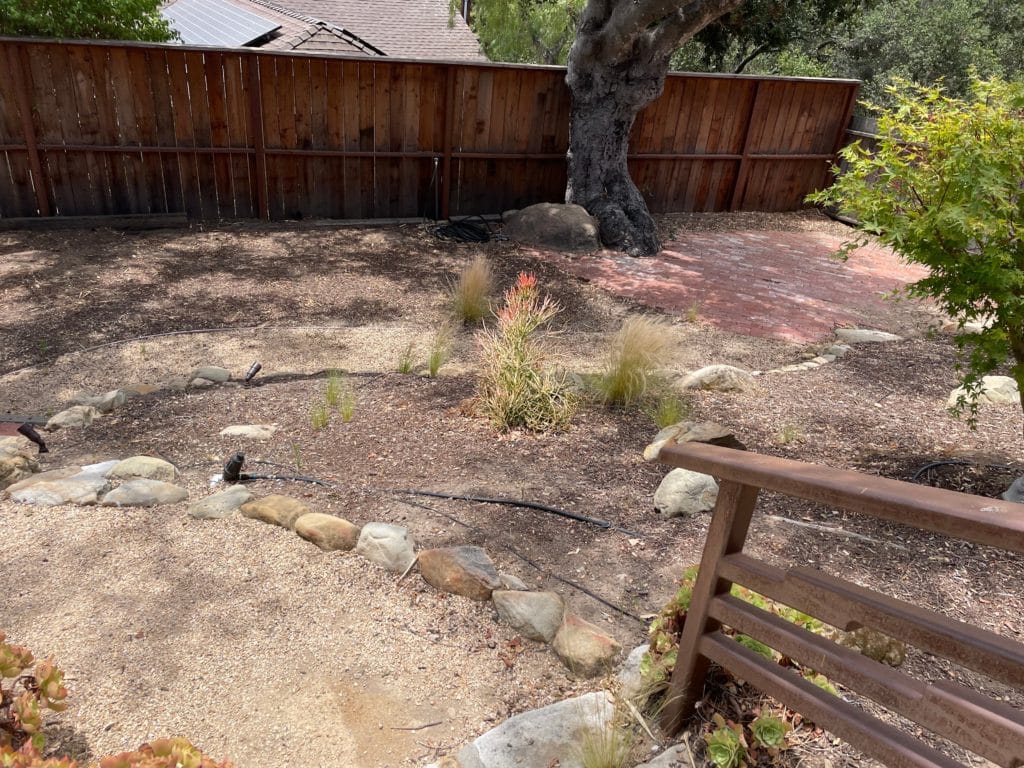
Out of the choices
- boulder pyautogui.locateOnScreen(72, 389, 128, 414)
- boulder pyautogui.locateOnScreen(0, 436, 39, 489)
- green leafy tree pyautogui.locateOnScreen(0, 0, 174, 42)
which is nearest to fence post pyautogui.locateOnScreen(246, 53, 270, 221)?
green leafy tree pyautogui.locateOnScreen(0, 0, 174, 42)

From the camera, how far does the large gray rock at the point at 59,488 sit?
3168 mm

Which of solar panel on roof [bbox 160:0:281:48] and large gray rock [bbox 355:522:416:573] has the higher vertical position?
solar panel on roof [bbox 160:0:281:48]

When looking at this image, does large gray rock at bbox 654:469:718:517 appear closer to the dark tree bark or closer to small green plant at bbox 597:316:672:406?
small green plant at bbox 597:316:672:406

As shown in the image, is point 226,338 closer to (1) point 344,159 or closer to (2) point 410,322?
(2) point 410,322

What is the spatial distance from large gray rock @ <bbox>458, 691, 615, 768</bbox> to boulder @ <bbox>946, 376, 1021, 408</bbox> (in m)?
3.32

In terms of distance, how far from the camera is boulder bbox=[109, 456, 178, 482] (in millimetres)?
3395

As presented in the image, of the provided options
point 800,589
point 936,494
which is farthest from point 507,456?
point 936,494

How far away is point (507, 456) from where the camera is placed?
3742 mm

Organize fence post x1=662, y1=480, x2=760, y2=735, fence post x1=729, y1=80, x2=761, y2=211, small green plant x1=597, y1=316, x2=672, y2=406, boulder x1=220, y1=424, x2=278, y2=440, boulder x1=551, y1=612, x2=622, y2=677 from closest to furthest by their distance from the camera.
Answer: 1. fence post x1=662, y1=480, x2=760, y2=735
2. boulder x1=551, y1=612, x2=622, y2=677
3. boulder x1=220, y1=424, x2=278, y2=440
4. small green plant x1=597, y1=316, x2=672, y2=406
5. fence post x1=729, y1=80, x2=761, y2=211

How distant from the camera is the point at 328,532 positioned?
2.91m

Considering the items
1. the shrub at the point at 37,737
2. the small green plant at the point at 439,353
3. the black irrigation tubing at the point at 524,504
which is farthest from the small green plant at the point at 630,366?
the shrub at the point at 37,737

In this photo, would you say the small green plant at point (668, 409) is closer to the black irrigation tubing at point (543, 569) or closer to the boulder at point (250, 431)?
the black irrigation tubing at point (543, 569)

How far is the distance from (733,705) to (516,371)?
230 centimetres

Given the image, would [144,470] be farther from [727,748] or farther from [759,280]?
[759,280]
